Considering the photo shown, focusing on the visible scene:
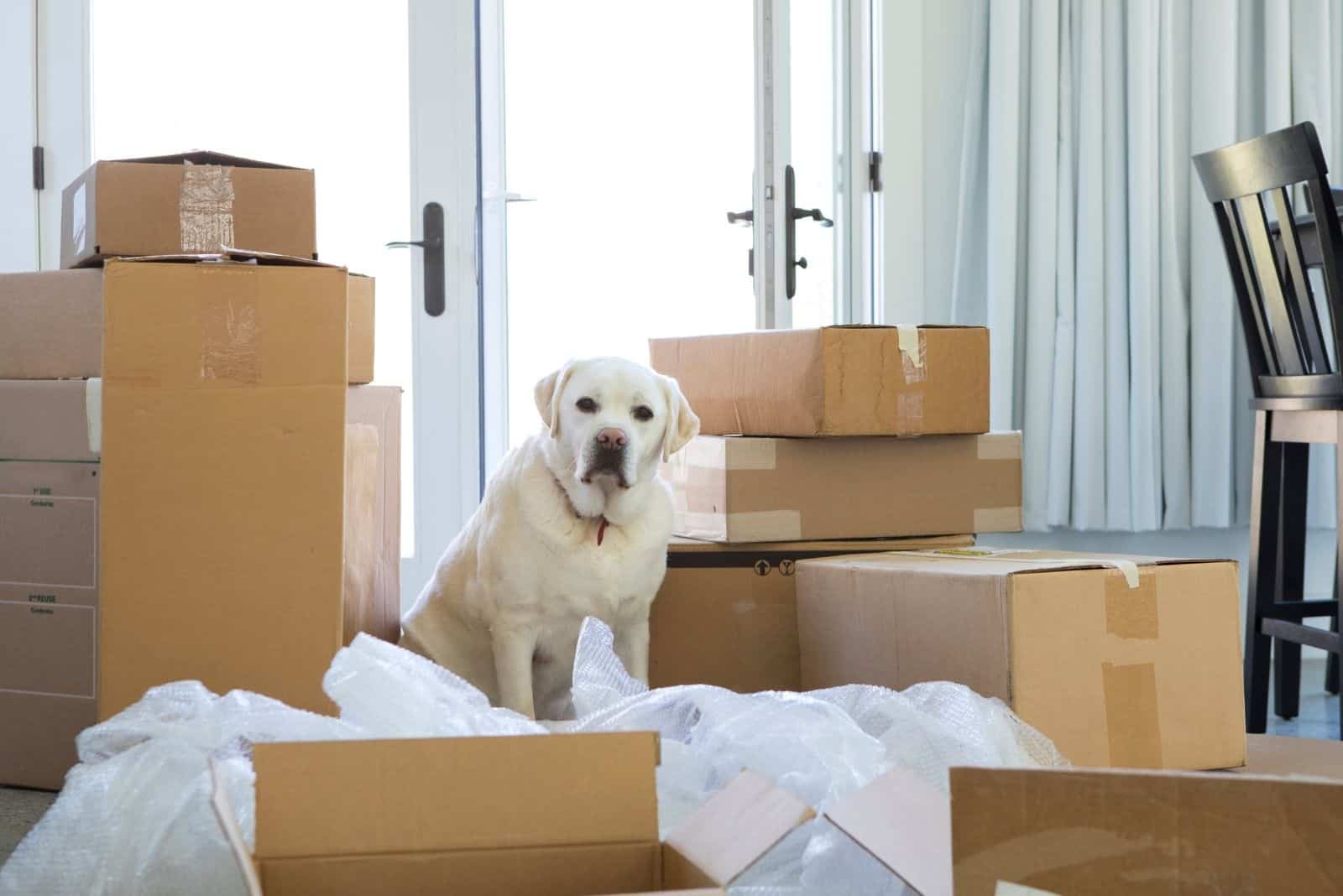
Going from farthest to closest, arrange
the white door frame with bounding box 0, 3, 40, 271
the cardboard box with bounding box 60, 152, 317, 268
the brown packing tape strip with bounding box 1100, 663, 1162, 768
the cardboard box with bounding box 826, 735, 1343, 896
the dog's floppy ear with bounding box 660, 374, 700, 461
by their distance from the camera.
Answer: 1. the white door frame with bounding box 0, 3, 40, 271
2. the dog's floppy ear with bounding box 660, 374, 700, 461
3. the cardboard box with bounding box 60, 152, 317, 268
4. the brown packing tape strip with bounding box 1100, 663, 1162, 768
5. the cardboard box with bounding box 826, 735, 1343, 896

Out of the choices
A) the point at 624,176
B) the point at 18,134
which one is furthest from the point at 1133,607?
the point at 18,134

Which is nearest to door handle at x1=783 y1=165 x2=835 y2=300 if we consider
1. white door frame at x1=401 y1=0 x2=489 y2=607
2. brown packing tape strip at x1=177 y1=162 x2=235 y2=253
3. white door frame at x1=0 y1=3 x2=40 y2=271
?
white door frame at x1=401 y1=0 x2=489 y2=607

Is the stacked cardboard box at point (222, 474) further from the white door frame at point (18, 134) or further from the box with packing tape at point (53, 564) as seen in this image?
the white door frame at point (18, 134)

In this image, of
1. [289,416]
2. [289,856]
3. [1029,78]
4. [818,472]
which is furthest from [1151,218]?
[289,856]

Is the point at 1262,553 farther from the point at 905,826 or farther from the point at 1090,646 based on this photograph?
the point at 905,826

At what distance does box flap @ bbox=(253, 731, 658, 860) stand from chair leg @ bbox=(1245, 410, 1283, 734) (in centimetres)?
197

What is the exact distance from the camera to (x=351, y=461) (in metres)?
1.85

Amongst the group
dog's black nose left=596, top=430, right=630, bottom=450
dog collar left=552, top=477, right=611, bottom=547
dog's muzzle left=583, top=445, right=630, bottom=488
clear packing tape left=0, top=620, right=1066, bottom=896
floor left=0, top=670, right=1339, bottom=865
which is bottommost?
floor left=0, top=670, right=1339, bottom=865

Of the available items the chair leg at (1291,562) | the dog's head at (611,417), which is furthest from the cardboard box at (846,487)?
the chair leg at (1291,562)

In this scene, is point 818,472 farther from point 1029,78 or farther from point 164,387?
point 1029,78

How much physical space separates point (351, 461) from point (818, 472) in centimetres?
72

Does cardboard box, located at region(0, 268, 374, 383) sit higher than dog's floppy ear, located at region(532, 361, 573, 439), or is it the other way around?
cardboard box, located at region(0, 268, 374, 383)

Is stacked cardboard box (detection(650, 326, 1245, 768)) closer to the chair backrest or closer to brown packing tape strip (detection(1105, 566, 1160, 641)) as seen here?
brown packing tape strip (detection(1105, 566, 1160, 641))

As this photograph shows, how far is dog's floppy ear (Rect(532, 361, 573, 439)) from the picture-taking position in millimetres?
1936
